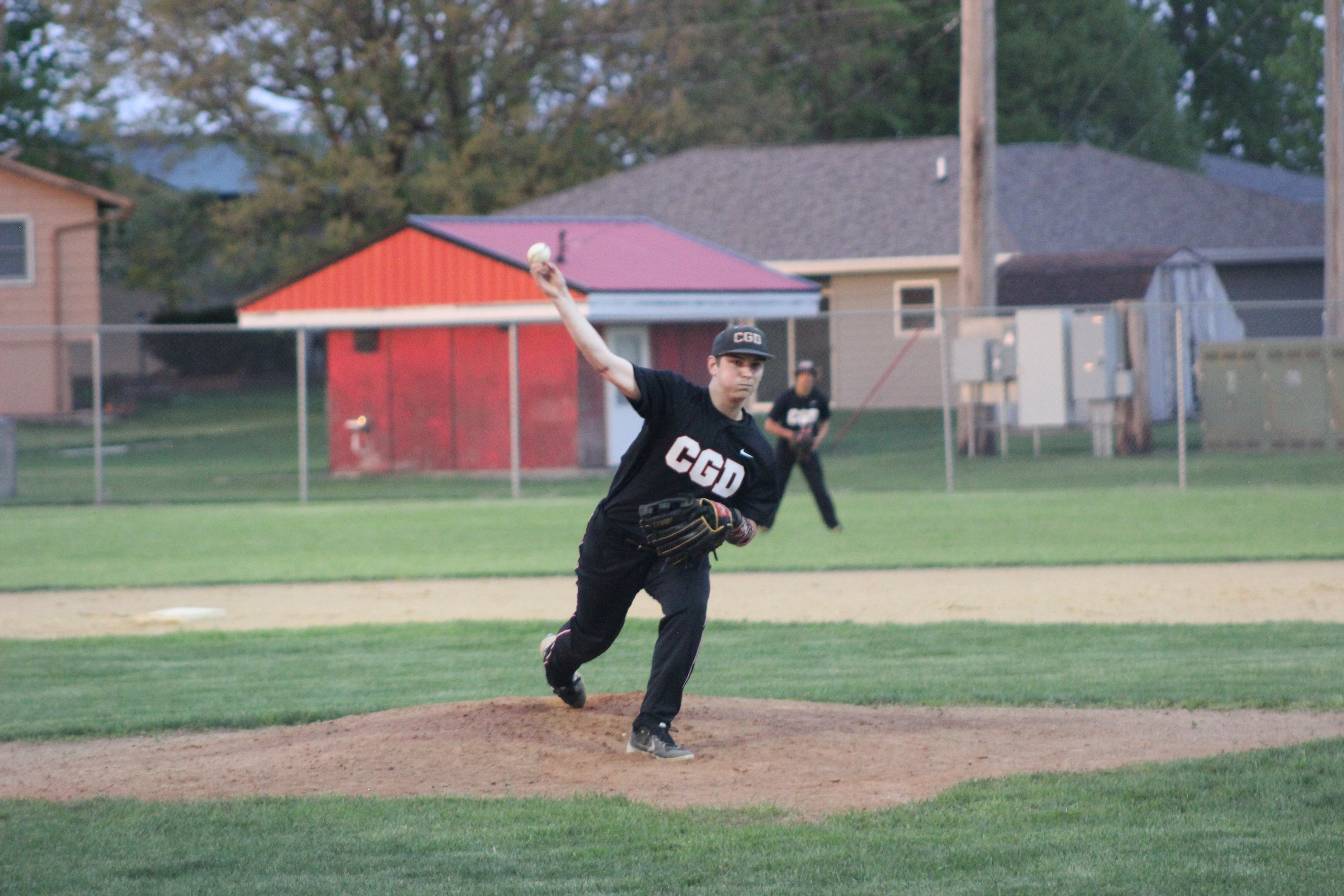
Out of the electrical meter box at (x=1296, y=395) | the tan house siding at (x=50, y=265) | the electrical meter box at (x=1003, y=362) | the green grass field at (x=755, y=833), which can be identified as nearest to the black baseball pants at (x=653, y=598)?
the green grass field at (x=755, y=833)

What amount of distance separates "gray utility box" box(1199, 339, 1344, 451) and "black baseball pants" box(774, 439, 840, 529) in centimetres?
930

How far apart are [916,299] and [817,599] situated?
2065cm

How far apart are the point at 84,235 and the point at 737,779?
29.4m

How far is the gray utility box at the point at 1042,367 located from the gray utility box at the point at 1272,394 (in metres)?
2.08

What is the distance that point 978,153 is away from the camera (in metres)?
22.0

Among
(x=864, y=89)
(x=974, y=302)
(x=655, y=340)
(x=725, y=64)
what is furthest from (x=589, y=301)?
(x=864, y=89)

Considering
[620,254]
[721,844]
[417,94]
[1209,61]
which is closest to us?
[721,844]

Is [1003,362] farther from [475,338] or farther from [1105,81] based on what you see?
[1105,81]

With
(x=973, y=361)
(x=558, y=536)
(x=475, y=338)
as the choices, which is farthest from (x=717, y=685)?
(x=973, y=361)

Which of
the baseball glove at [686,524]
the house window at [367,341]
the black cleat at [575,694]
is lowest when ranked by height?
the black cleat at [575,694]

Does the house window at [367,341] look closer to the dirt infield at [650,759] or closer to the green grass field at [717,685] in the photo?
the green grass field at [717,685]

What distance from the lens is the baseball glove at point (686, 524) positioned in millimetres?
5789

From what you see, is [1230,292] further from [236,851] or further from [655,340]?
[236,851]

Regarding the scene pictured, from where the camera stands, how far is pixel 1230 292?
33000 mm
